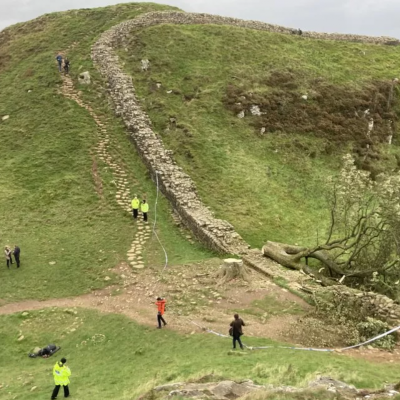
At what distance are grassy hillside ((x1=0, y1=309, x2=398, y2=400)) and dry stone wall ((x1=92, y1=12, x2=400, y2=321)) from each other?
6497 millimetres

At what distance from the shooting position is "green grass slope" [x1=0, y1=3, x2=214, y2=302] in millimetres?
28656

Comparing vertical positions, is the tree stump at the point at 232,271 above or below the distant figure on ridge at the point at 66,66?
below

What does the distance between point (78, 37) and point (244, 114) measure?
29424 mm

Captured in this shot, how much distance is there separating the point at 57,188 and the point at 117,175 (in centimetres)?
548

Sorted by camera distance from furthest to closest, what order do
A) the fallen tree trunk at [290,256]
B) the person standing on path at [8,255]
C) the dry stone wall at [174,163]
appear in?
the person standing on path at [8,255]
the fallen tree trunk at [290,256]
the dry stone wall at [174,163]

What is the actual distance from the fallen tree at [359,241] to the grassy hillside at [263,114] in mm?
4980

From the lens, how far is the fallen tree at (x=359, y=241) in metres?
24.1

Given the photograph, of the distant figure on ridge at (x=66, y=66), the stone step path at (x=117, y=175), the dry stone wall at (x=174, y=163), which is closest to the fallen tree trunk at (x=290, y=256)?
the dry stone wall at (x=174, y=163)

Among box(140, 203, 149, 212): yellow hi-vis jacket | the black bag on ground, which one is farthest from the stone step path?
the black bag on ground

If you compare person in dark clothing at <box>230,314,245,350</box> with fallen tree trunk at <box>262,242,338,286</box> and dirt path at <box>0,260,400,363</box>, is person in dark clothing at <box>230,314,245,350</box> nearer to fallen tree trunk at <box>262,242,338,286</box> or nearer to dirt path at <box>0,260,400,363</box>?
dirt path at <box>0,260,400,363</box>

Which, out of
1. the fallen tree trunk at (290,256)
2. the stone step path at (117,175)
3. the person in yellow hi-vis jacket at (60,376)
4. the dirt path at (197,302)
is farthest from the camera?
the stone step path at (117,175)

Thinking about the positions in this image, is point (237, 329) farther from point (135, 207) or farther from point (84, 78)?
point (84, 78)

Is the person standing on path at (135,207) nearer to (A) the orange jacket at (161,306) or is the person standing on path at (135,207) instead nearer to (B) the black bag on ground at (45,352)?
(A) the orange jacket at (161,306)

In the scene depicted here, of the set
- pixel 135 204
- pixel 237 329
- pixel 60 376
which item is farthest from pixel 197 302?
pixel 135 204
